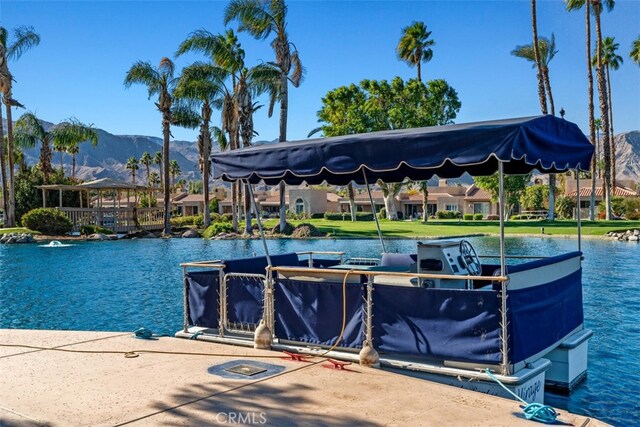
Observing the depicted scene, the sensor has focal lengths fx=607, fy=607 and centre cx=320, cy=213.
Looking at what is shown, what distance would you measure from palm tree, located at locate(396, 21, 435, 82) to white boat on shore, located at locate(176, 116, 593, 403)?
62306 mm

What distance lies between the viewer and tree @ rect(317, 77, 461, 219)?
192ft

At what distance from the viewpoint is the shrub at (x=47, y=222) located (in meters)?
44.4

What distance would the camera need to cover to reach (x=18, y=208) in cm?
5203

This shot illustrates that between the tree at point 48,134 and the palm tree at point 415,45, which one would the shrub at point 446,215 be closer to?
the palm tree at point 415,45

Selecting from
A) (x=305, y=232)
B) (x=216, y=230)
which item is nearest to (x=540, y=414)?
(x=305, y=232)

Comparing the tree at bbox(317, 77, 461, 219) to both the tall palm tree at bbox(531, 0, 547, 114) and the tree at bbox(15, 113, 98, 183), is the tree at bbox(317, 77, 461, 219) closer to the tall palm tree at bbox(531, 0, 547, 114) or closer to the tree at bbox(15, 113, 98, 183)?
the tall palm tree at bbox(531, 0, 547, 114)

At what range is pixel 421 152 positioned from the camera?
7.19 meters

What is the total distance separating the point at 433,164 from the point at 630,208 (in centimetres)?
6065

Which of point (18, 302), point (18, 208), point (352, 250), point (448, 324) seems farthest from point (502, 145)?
point (18, 208)

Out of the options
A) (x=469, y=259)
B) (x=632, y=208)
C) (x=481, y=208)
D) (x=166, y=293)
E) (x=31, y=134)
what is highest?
(x=31, y=134)

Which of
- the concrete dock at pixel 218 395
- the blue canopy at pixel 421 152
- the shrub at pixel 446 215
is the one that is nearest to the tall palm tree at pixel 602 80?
the shrub at pixel 446 215

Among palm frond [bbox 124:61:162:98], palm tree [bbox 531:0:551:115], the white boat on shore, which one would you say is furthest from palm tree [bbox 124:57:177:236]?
the white boat on shore

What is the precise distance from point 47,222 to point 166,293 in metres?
29.6

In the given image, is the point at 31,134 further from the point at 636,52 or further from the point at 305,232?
the point at 636,52
